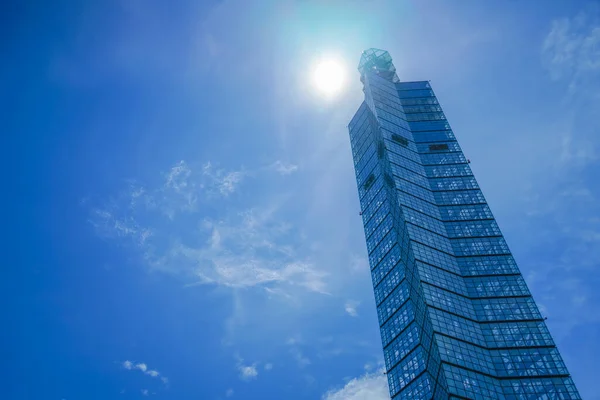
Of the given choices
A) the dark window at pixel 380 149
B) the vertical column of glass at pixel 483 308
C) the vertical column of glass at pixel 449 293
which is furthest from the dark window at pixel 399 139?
the vertical column of glass at pixel 483 308

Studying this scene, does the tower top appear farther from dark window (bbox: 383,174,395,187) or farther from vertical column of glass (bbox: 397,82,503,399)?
dark window (bbox: 383,174,395,187)

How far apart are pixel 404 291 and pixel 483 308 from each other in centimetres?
1622

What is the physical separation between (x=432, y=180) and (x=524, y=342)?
159ft

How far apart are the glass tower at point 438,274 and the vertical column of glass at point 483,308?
22cm

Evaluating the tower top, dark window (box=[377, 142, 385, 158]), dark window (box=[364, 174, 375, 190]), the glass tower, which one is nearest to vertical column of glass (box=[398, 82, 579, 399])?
the glass tower

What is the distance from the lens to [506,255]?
108062mm

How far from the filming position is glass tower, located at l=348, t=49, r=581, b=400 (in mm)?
85438

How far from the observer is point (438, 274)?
10019 centimetres

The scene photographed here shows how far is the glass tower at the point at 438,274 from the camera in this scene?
85.4 m

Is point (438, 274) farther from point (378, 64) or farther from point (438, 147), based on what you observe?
point (378, 64)

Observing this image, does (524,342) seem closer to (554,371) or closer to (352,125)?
(554,371)

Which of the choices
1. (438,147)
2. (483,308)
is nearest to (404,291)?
(483,308)

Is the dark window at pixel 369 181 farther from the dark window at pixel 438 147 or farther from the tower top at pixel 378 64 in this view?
the tower top at pixel 378 64

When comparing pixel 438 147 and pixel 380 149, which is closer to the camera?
pixel 380 149
